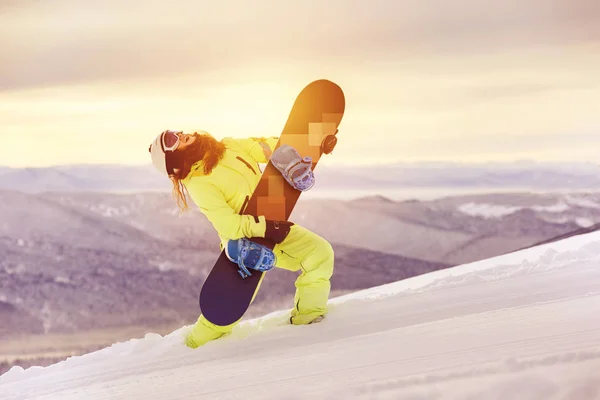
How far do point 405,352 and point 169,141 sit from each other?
0.80 m

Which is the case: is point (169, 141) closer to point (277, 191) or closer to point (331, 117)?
point (277, 191)

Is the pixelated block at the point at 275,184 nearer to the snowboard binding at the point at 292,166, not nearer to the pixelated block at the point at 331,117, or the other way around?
the snowboard binding at the point at 292,166

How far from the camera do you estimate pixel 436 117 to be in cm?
215

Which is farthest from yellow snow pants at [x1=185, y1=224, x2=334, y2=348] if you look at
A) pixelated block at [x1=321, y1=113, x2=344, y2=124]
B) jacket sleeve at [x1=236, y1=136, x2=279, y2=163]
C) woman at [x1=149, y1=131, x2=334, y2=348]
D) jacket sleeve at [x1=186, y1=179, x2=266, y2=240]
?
pixelated block at [x1=321, y1=113, x2=344, y2=124]

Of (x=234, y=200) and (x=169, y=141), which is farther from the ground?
(x=169, y=141)

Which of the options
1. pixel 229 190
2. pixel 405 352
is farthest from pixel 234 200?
pixel 405 352

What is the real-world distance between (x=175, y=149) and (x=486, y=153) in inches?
46.0

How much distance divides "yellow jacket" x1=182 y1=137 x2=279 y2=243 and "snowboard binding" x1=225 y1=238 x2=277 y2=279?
0.9 inches

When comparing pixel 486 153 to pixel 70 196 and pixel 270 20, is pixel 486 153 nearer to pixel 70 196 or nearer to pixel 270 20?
pixel 270 20

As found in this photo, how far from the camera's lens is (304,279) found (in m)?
1.68

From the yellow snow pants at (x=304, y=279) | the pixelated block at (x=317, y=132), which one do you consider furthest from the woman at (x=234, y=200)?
the pixelated block at (x=317, y=132)

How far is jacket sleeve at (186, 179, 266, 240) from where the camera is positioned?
62.3 inches

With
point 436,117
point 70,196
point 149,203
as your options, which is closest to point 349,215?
point 436,117

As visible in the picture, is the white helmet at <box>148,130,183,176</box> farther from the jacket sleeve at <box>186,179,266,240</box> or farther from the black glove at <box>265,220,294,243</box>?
the black glove at <box>265,220,294,243</box>
